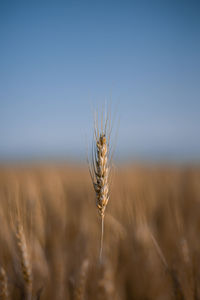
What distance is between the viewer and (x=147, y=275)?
196cm

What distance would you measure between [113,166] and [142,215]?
94cm

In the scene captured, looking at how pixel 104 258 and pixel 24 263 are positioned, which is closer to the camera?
pixel 24 263

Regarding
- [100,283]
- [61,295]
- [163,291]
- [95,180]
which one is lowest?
[163,291]

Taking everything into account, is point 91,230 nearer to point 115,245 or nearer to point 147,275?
point 115,245

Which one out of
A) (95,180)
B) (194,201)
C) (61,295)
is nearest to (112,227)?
(61,295)

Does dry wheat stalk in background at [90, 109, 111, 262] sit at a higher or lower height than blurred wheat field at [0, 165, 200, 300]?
higher

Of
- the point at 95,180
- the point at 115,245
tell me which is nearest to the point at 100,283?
the point at 95,180

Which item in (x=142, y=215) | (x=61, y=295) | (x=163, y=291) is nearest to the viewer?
(x=61, y=295)

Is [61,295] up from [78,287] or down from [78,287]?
down

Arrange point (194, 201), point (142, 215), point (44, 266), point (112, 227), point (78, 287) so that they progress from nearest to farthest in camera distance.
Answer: point (78, 287)
point (44, 266)
point (142, 215)
point (112, 227)
point (194, 201)

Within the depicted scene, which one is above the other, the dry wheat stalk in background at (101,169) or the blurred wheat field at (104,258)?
the dry wheat stalk in background at (101,169)

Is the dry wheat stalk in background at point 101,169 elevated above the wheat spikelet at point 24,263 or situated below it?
above

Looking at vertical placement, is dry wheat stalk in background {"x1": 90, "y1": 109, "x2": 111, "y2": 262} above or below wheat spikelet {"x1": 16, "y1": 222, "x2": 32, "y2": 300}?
above

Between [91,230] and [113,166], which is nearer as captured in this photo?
[113,166]
